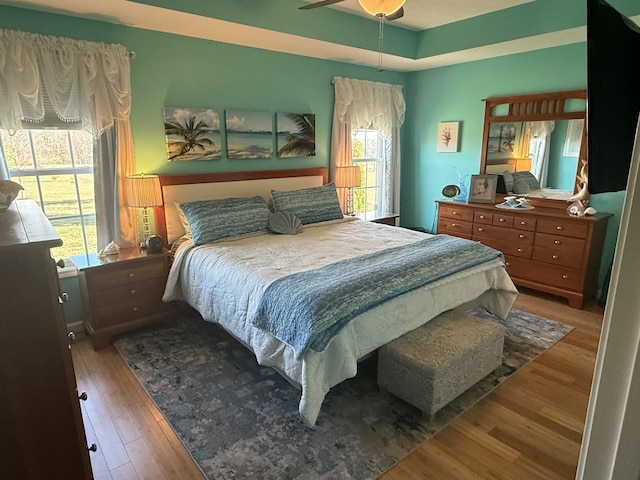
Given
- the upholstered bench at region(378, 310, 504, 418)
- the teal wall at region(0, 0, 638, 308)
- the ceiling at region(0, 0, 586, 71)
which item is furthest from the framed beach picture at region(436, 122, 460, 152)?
the upholstered bench at region(378, 310, 504, 418)

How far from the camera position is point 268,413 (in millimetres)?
2209

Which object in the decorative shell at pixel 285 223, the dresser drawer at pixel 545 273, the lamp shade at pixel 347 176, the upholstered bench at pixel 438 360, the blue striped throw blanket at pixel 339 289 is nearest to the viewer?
the blue striped throw blanket at pixel 339 289

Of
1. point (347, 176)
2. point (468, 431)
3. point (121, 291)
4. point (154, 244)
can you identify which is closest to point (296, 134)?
point (347, 176)

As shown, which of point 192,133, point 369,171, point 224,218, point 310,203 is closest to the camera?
point 224,218

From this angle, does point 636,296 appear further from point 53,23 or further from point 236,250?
point 53,23

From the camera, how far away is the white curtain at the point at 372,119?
438cm

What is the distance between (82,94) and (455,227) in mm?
3807

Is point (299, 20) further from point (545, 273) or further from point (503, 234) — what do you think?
point (545, 273)

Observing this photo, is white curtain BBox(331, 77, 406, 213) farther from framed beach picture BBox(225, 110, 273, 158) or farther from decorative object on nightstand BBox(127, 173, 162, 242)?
decorative object on nightstand BBox(127, 173, 162, 242)

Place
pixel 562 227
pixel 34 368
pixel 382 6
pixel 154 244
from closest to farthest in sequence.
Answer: pixel 34 368, pixel 382 6, pixel 154 244, pixel 562 227

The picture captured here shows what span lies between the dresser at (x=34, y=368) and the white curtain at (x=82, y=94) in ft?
6.26

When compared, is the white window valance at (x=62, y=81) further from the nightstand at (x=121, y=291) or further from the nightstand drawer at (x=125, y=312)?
the nightstand drawer at (x=125, y=312)

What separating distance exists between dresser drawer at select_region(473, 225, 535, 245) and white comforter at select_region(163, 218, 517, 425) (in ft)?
3.52

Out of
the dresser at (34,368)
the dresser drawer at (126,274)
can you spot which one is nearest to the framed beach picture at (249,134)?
the dresser drawer at (126,274)
